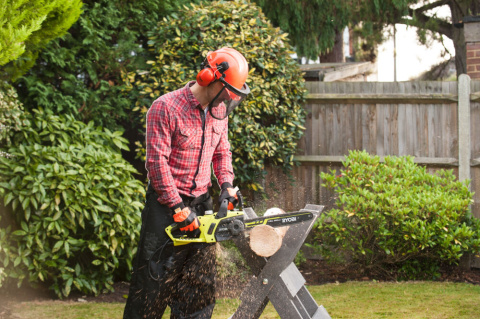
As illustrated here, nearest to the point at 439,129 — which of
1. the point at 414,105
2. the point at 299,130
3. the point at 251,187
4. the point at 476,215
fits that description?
the point at 414,105

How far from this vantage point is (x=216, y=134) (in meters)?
4.22

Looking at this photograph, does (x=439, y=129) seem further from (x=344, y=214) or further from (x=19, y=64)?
(x=19, y=64)

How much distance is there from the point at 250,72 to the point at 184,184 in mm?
3045

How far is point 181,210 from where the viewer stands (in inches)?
151

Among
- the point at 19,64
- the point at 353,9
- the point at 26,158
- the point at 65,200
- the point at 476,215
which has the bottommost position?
Answer: the point at 476,215

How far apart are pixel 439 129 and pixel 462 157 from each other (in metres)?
0.42

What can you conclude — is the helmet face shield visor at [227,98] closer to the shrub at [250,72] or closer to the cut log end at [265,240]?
the cut log end at [265,240]

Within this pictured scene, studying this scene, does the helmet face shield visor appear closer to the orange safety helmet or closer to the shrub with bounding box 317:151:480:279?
the orange safety helmet

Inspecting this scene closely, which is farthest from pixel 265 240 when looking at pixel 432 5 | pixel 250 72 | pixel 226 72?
pixel 432 5

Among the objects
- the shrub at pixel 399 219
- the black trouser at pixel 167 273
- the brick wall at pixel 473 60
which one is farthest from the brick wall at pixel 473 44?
the black trouser at pixel 167 273

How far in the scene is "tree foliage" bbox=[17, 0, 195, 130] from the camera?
6.49 meters

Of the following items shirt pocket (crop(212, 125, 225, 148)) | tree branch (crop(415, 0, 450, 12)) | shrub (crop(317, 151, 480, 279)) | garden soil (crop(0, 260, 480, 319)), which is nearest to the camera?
shirt pocket (crop(212, 125, 225, 148))

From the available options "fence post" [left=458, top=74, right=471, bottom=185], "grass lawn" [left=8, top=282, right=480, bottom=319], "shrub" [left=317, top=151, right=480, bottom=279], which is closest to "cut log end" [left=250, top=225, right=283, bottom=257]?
"grass lawn" [left=8, top=282, right=480, bottom=319]

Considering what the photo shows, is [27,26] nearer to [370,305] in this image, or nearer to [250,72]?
[250,72]
